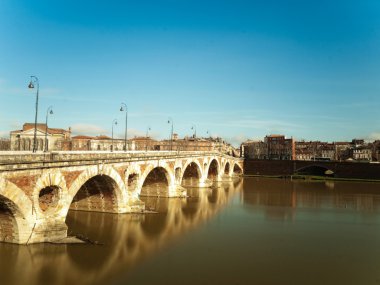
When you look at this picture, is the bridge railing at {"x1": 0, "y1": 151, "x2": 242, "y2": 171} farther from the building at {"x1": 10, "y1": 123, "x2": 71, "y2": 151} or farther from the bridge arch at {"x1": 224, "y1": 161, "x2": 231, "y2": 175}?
the building at {"x1": 10, "y1": 123, "x2": 71, "y2": 151}

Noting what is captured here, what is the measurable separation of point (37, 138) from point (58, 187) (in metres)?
85.3

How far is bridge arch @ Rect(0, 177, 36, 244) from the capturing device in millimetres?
19031

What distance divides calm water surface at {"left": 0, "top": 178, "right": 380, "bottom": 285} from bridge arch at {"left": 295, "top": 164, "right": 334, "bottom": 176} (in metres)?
59.9

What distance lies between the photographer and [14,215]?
2009cm

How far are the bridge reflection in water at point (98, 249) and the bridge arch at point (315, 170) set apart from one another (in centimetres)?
6716

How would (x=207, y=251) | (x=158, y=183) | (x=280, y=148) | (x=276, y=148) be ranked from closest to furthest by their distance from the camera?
(x=207, y=251) < (x=158, y=183) < (x=280, y=148) < (x=276, y=148)

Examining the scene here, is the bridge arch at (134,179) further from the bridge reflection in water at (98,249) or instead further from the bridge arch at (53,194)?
the bridge arch at (53,194)

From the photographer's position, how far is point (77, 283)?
17.0 metres

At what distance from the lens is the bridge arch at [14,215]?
19.0 meters

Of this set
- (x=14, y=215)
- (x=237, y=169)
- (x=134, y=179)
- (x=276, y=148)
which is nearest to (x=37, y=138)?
(x=237, y=169)

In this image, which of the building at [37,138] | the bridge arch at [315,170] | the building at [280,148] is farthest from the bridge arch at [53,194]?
the building at [280,148]

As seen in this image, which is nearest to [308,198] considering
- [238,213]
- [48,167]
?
[238,213]

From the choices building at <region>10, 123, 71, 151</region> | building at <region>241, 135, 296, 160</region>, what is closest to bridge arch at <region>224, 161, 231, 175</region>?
building at <region>10, 123, 71, 151</region>

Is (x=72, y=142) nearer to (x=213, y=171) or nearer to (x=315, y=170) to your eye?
(x=213, y=171)
